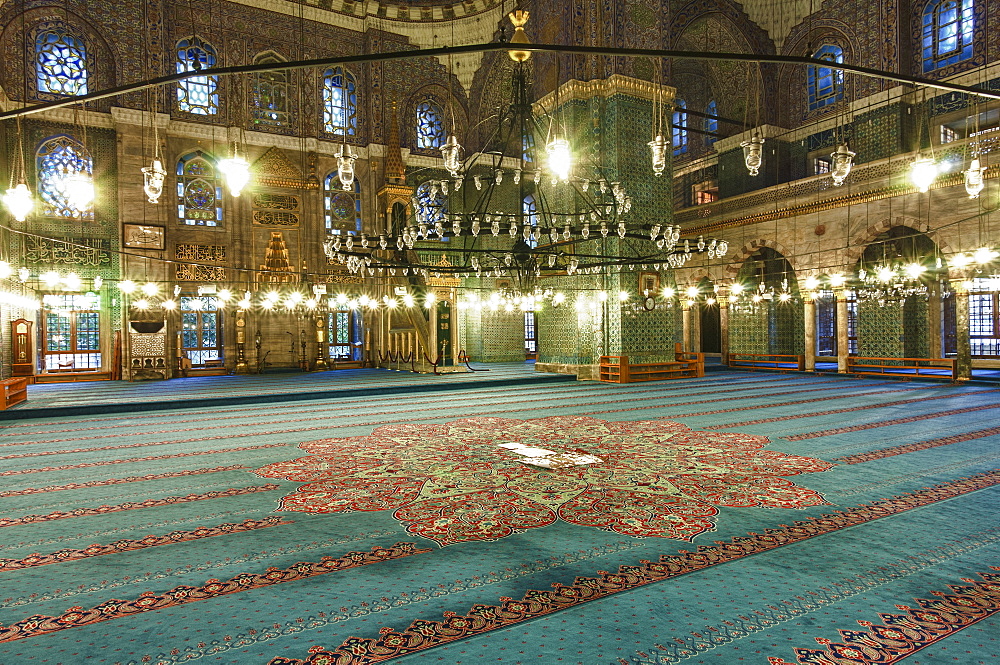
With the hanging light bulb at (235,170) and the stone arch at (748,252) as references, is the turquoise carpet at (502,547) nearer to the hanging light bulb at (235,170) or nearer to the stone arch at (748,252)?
the hanging light bulb at (235,170)

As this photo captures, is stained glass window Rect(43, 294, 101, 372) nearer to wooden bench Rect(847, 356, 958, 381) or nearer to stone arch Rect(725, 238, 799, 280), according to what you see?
stone arch Rect(725, 238, 799, 280)

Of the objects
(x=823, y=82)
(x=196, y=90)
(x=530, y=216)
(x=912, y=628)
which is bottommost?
(x=912, y=628)

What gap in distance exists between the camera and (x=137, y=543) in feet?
8.16

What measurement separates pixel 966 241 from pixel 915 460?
751 centimetres

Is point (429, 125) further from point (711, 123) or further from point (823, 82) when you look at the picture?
point (823, 82)

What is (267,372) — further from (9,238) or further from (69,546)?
(69,546)

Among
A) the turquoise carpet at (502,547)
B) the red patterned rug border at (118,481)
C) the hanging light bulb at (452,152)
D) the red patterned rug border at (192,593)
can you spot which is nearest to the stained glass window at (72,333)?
the turquoise carpet at (502,547)

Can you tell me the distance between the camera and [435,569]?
7.19 ft

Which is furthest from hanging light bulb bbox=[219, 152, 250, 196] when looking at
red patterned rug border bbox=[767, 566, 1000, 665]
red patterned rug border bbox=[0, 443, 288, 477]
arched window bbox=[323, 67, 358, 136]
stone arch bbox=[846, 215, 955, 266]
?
stone arch bbox=[846, 215, 955, 266]

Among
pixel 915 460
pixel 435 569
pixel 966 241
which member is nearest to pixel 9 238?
pixel 435 569

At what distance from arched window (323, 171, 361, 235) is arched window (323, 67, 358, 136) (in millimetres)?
1157

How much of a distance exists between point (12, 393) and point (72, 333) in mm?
5167

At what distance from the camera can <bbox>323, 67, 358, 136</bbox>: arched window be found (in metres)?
13.7

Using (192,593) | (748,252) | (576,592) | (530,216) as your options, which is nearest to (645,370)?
(530,216)
